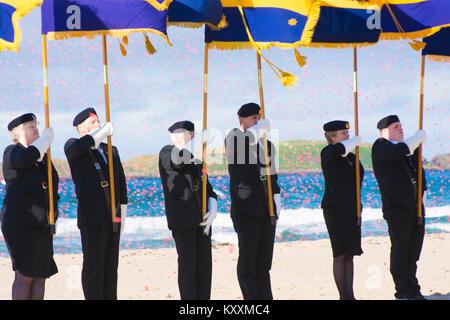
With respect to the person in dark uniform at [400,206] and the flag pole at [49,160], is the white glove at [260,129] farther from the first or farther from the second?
the flag pole at [49,160]

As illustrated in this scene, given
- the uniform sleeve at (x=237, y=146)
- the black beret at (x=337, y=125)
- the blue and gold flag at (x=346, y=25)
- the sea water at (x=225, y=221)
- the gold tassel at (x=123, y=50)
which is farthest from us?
the sea water at (x=225, y=221)

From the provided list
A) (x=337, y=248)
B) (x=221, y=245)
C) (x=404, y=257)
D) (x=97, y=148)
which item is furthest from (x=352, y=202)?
(x=221, y=245)

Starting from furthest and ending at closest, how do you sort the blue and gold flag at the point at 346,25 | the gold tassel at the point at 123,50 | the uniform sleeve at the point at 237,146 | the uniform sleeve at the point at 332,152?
the uniform sleeve at the point at 332,152
the blue and gold flag at the point at 346,25
the uniform sleeve at the point at 237,146
the gold tassel at the point at 123,50

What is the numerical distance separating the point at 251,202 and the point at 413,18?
2704 mm

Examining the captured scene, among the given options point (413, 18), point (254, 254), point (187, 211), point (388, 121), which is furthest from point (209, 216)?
point (413, 18)

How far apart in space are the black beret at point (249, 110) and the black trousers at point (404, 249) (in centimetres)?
212

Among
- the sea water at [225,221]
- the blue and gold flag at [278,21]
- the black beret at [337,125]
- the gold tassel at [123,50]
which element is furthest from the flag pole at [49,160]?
the sea water at [225,221]

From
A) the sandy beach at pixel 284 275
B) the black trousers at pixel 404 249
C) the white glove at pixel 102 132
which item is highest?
the white glove at pixel 102 132

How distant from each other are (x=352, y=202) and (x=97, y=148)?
8.65 feet

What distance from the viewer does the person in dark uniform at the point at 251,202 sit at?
5.98 metres

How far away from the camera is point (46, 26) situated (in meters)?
5.48

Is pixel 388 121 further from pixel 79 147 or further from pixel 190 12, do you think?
pixel 79 147
